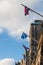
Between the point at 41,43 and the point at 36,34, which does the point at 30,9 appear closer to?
the point at 41,43

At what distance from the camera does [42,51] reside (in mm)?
74312

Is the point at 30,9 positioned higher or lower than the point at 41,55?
higher

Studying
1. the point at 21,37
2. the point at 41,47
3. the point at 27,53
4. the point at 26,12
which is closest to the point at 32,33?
the point at 27,53

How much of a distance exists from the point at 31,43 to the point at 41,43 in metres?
43.0

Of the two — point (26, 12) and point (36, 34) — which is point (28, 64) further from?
point (26, 12)

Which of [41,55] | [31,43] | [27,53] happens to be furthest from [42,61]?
[27,53]

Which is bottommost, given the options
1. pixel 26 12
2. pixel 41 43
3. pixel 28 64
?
pixel 28 64

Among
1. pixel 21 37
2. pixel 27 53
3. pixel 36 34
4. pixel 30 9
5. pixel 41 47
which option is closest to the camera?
pixel 30 9

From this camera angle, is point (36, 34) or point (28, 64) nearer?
point (36, 34)

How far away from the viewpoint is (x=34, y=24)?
385 ft

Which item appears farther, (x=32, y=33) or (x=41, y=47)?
(x=32, y=33)

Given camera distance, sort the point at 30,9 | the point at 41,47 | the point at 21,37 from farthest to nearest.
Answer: the point at 21,37 < the point at 41,47 < the point at 30,9

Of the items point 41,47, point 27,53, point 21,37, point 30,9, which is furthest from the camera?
point 27,53

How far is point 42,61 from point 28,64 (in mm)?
52041
